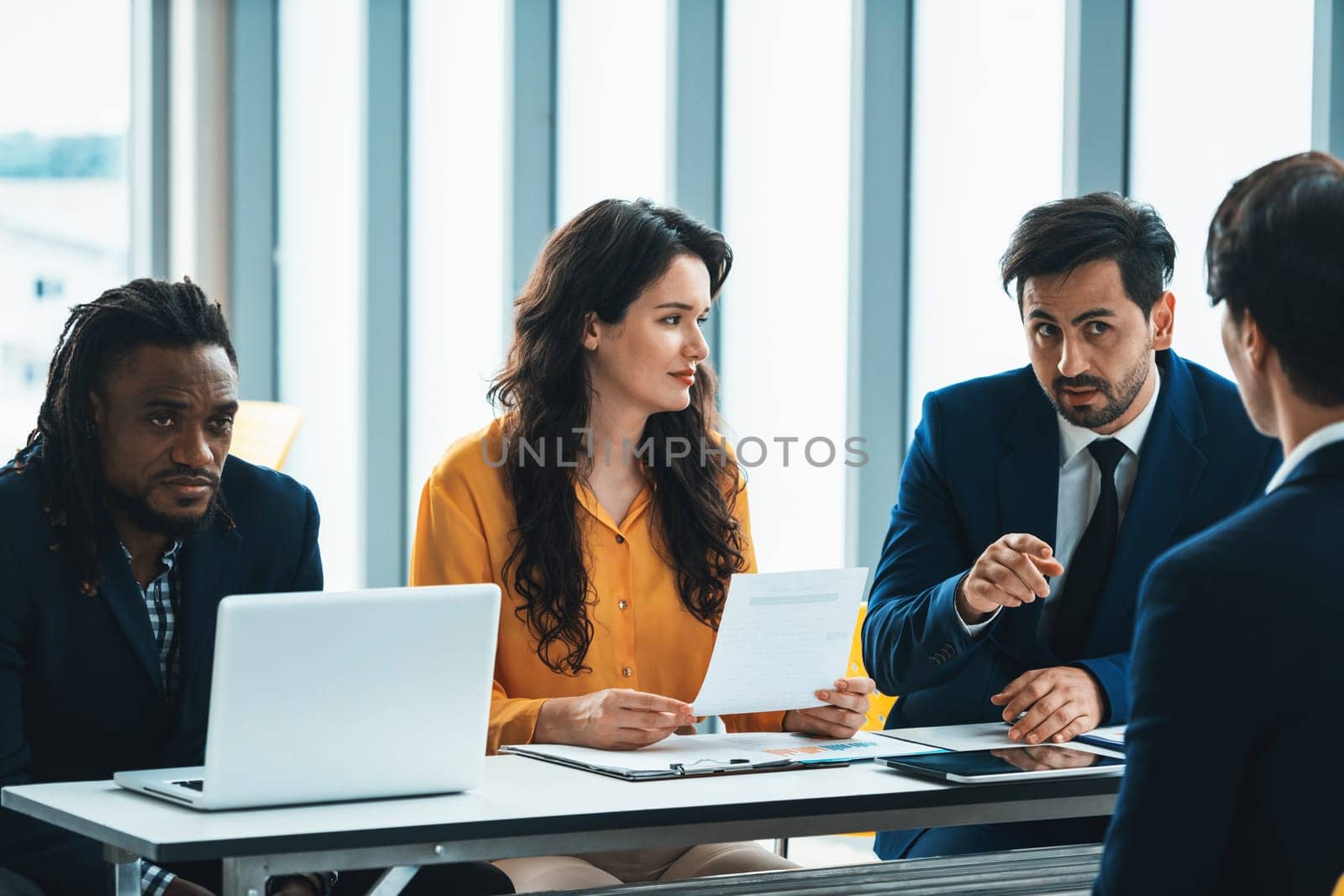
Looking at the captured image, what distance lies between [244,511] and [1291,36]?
9.83ft

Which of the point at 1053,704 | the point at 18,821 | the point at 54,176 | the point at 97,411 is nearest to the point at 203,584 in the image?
the point at 97,411

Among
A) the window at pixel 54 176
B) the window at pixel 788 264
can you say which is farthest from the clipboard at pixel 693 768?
the window at pixel 54 176

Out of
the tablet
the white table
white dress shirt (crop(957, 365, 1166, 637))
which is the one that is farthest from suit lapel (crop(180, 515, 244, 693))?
white dress shirt (crop(957, 365, 1166, 637))

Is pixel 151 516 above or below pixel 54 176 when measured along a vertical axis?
below

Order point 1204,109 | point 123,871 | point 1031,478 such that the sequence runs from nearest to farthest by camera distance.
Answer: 1. point 123,871
2. point 1031,478
3. point 1204,109

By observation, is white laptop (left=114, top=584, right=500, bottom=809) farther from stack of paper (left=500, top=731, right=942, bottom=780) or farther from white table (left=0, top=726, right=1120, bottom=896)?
stack of paper (left=500, top=731, right=942, bottom=780)

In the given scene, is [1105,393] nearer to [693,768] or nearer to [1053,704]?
[1053,704]

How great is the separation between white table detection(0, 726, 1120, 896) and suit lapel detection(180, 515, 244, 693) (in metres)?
0.37

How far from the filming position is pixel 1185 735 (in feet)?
4.00

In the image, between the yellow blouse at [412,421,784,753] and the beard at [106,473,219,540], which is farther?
the yellow blouse at [412,421,784,753]

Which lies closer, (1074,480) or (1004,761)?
(1004,761)

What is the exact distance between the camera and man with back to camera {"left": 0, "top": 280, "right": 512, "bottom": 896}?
88.2 inches

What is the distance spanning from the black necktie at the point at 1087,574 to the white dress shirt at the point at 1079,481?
0.06 feet

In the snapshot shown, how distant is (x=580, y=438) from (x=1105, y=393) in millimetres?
971
